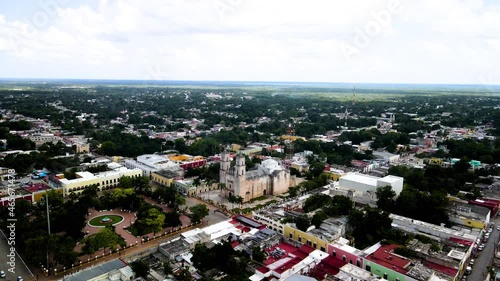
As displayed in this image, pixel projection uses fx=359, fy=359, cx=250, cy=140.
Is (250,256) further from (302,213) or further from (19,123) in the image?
(19,123)

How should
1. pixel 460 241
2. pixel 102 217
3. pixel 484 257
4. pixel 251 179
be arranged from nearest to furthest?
pixel 484 257, pixel 460 241, pixel 102 217, pixel 251 179

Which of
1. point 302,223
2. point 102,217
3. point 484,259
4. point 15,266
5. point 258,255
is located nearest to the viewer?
point 258,255

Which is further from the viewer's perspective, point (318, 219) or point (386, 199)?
point (386, 199)

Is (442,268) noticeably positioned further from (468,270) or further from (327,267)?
(327,267)

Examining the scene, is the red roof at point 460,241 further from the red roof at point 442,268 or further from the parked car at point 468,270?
the red roof at point 442,268

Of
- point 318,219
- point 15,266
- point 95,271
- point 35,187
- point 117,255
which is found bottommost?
point 117,255

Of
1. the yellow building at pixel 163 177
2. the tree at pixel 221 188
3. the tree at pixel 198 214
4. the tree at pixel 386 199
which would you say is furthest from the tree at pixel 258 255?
the yellow building at pixel 163 177

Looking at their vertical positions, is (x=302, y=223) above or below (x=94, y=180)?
above

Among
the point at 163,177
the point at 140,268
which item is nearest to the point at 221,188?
Answer: the point at 163,177
